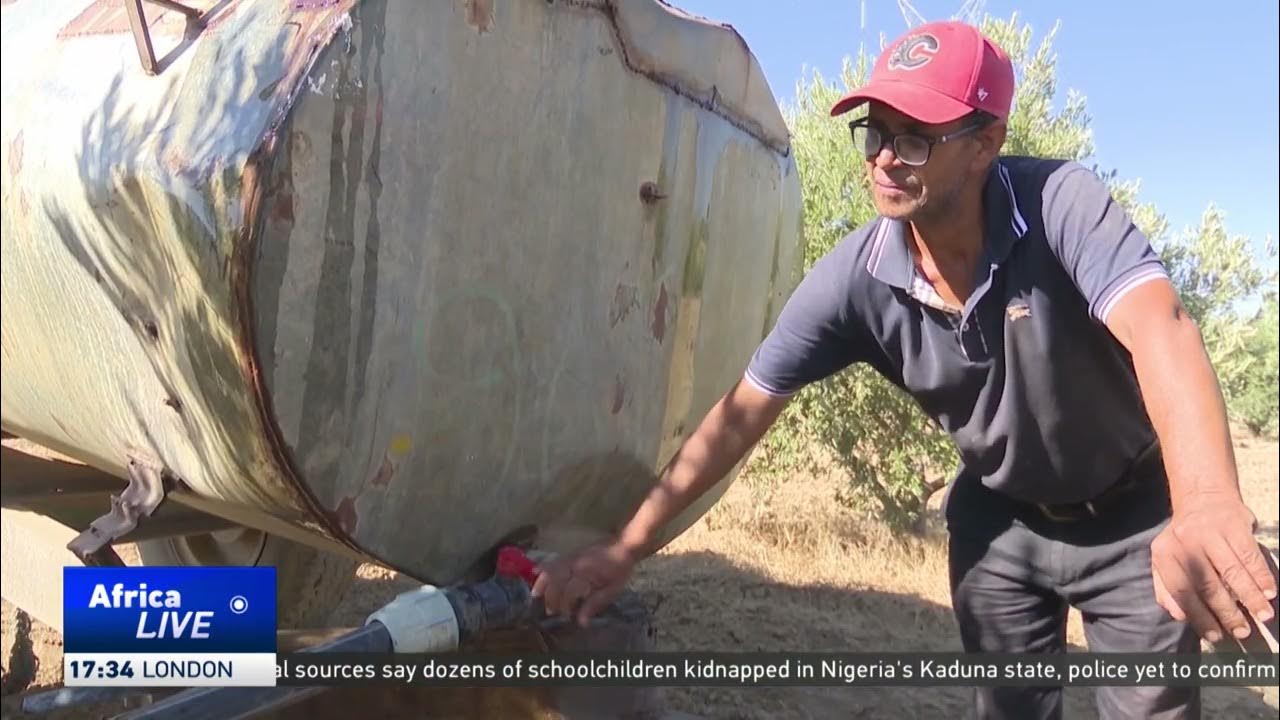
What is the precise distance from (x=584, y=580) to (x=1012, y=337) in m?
1.12

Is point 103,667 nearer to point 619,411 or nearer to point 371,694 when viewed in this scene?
point 371,694

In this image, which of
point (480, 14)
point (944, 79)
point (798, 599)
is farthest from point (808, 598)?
point (480, 14)

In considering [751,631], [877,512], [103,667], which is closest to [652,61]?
[103,667]

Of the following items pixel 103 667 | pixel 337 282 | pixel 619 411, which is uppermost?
pixel 337 282

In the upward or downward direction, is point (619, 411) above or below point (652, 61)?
below

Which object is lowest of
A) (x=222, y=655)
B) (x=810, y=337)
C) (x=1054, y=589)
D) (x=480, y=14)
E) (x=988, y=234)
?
(x=222, y=655)

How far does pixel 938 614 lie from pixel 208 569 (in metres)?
4.75

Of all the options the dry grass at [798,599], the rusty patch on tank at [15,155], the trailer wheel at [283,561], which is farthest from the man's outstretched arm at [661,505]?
the trailer wheel at [283,561]

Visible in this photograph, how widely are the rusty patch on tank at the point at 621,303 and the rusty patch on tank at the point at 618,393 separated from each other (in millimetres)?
160

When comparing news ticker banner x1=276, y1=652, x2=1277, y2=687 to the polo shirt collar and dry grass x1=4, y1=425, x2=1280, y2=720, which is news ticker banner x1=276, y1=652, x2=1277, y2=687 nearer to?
dry grass x1=4, y1=425, x2=1280, y2=720

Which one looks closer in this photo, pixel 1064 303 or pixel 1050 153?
pixel 1064 303

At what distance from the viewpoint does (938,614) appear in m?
5.64

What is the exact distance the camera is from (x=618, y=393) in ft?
8.36

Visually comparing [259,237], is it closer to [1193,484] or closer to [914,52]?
[914,52]
